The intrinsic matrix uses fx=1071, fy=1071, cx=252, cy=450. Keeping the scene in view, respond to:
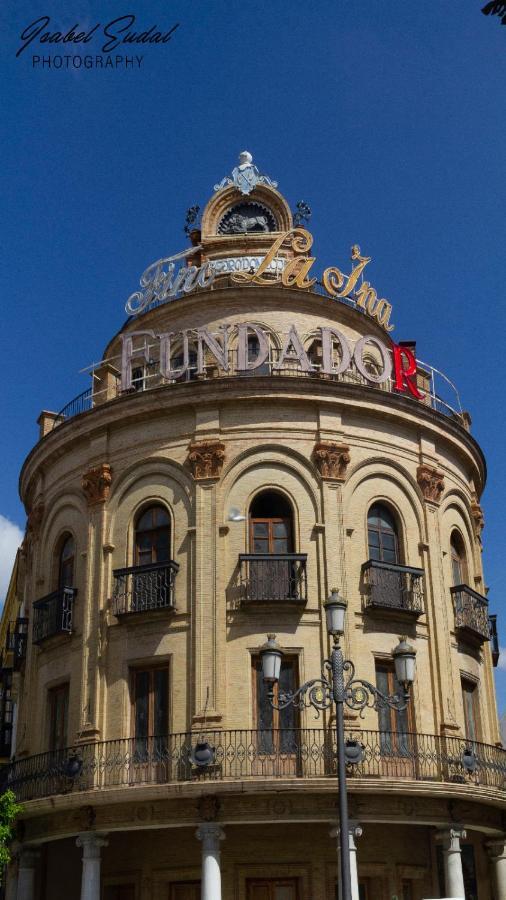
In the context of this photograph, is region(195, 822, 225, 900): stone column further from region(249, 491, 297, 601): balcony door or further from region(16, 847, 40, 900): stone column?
region(16, 847, 40, 900): stone column

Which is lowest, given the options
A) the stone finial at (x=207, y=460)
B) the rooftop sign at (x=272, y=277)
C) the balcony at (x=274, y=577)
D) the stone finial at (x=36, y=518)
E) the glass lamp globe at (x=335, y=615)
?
the glass lamp globe at (x=335, y=615)

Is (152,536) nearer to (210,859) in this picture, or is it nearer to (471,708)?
(210,859)

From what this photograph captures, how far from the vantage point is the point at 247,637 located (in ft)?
87.3

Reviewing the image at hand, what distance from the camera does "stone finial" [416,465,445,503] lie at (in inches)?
1176

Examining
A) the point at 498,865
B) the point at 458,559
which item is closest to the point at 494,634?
the point at 458,559

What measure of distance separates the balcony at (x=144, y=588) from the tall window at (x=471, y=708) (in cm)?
890

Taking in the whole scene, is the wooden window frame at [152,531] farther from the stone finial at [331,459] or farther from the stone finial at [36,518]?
the stone finial at [36,518]

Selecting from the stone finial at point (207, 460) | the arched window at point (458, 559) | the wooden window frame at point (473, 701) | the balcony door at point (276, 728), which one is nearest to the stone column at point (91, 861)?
the balcony door at point (276, 728)

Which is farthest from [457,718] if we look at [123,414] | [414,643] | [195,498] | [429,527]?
[123,414]

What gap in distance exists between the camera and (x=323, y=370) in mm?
29141

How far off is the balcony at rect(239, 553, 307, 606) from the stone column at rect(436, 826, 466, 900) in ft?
21.5

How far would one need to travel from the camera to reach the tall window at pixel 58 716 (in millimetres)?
28844

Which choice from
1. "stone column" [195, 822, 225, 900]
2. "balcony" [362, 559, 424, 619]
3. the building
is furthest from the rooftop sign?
"stone column" [195, 822, 225, 900]

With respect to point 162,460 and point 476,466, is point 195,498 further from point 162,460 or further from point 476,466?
point 476,466
